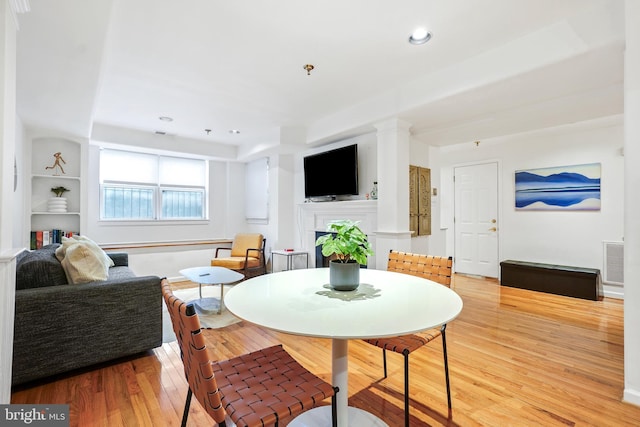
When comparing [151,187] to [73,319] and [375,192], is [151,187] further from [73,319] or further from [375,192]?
[375,192]

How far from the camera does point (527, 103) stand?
9.62 ft

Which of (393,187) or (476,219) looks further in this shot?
(476,219)

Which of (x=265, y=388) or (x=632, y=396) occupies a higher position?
(x=265, y=388)

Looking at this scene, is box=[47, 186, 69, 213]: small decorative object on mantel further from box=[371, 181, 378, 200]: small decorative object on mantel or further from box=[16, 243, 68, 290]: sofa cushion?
Result: box=[371, 181, 378, 200]: small decorative object on mantel

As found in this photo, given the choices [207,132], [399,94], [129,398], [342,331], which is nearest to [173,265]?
[207,132]

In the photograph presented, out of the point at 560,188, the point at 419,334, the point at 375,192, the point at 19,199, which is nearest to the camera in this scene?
the point at 419,334

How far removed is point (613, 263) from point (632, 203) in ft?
10.3

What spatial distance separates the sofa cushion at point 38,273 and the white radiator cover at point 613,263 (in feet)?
19.4

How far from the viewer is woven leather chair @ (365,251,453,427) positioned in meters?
1.57

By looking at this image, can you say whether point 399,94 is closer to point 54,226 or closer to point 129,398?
point 129,398

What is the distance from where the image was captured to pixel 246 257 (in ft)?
16.1

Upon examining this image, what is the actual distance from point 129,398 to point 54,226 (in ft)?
11.4

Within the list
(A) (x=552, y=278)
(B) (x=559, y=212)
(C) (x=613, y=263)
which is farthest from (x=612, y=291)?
(B) (x=559, y=212)

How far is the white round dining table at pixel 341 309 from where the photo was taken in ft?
3.59
